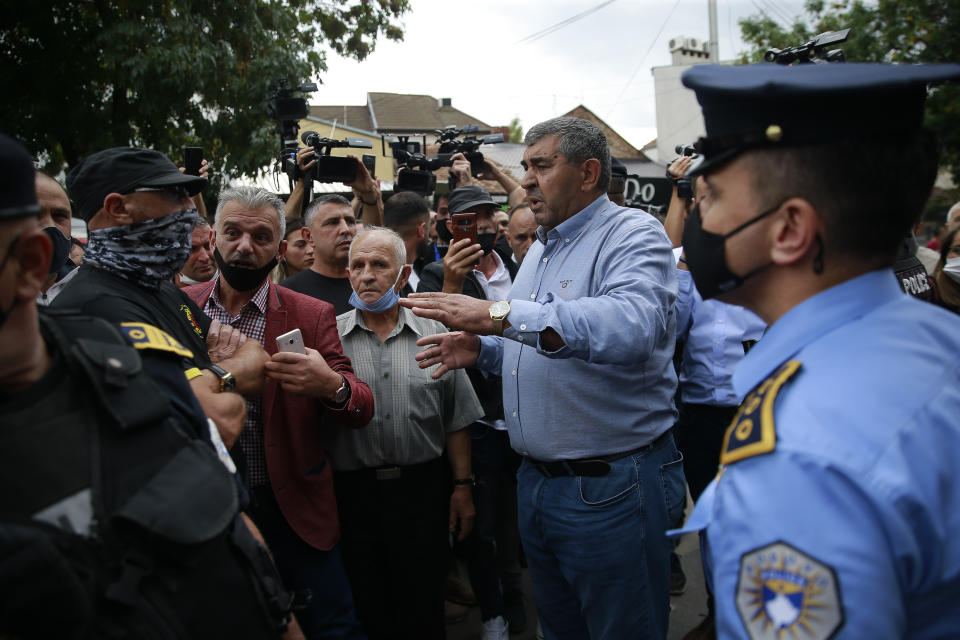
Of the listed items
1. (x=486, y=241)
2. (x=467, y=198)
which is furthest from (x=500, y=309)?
(x=467, y=198)

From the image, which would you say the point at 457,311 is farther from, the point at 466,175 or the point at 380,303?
the point at 466,175

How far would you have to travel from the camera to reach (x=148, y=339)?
1540 millimetres

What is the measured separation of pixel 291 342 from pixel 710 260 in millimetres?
1660

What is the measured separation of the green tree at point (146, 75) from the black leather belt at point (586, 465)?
22.3ft

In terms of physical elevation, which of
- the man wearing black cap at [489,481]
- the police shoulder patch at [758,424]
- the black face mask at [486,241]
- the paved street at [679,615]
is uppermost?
the police shoulder patch at [758,424]

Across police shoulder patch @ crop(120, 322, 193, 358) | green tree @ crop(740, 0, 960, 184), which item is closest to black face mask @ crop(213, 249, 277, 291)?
police shoulder patch @ crop(120, 322, 193, 358)

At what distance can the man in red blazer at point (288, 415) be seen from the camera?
262cm

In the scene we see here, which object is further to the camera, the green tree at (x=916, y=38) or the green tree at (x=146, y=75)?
the green tree at (x=916, y=38)

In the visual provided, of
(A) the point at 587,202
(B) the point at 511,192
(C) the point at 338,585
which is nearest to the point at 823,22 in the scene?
(B) the point at 511,192

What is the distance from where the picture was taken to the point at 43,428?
44.2 inches

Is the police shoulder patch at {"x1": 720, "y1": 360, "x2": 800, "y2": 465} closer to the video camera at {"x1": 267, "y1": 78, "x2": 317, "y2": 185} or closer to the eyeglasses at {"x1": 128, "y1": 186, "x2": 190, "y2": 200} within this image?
the eyeglasses at {"x1": 128, "y1": 186, "x2": 190, "y2": 200}

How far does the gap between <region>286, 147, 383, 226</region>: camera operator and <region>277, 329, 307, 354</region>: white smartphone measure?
8.20 ft

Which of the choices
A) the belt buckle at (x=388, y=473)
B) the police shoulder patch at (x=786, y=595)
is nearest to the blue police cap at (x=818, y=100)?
the police shoulder patch at (x=786, y=595)

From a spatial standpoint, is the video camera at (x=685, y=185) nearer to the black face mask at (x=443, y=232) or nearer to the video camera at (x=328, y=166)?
the black face mask at (x=443, y=232)
